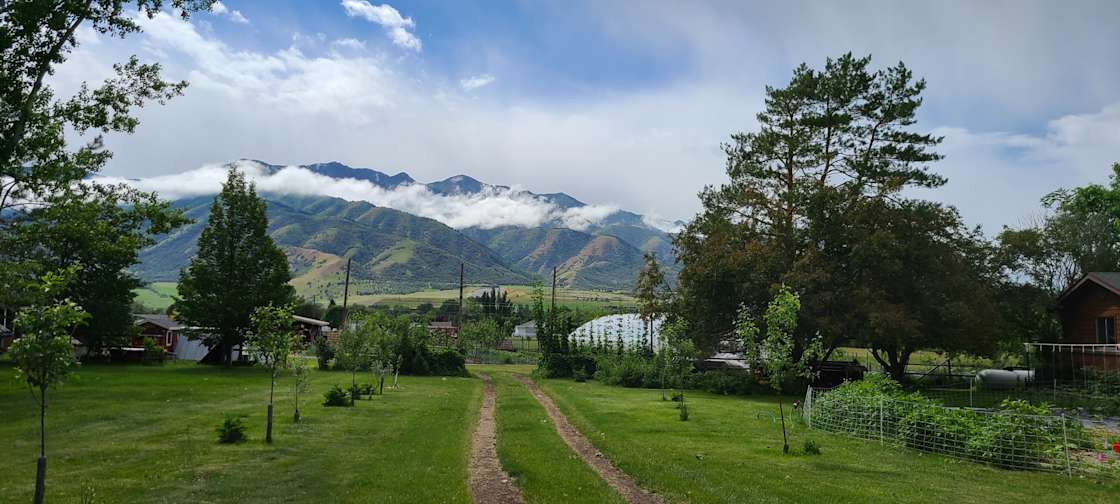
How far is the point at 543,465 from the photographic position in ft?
46.1

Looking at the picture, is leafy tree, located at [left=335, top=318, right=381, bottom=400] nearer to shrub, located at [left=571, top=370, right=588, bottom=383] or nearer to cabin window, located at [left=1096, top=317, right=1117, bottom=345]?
shrub, located at [left=571, top=370, right=588, bottom=383]

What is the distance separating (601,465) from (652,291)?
28.2 m

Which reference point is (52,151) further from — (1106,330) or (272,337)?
(1106,330)

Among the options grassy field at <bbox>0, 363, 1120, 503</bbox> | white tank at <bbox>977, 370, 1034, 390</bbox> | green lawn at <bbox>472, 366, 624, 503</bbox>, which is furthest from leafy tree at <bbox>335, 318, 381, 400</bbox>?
white tank at <bbox>977, 370, 1034, 390</bbox>

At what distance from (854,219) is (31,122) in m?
35.4

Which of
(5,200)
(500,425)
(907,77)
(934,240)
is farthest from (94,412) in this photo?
(907,77)

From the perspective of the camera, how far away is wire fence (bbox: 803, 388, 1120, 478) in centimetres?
1447

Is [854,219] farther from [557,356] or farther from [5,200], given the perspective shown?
[5,200]

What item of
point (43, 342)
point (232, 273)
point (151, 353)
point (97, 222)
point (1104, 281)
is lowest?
point (151, 353)

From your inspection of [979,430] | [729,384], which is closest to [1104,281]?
[729,384]

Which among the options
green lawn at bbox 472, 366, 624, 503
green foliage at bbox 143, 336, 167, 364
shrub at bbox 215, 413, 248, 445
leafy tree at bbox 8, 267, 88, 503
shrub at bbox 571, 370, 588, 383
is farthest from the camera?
green foliage at bbox 143, 336, 167, 364

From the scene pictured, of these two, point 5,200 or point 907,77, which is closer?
point 5,200

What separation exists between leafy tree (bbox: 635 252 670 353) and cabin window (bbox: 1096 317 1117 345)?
23.9 metres

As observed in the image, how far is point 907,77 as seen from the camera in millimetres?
38312
